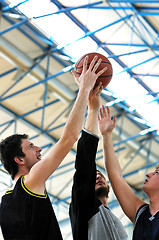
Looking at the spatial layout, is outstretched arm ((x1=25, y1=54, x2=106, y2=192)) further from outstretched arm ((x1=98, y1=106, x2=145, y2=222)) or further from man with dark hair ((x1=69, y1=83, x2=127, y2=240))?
outstretched arm ((x1=98, y1=106, x2=145, y2=222))

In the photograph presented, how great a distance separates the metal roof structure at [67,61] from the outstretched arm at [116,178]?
32.2 ft

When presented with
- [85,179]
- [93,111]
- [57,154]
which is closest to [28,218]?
[57,154]

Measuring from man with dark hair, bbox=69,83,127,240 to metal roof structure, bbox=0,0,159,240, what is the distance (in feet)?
35.1

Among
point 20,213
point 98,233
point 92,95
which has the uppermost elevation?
point 92,95

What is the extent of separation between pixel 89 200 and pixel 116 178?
1.84 ft

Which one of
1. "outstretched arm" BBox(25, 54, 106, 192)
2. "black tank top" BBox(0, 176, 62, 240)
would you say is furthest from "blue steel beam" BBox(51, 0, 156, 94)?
"black tank top" BBox(0, 176, 62, 240)

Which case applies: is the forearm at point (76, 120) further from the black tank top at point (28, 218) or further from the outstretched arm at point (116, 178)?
the outstretched arm at point (116, 178)

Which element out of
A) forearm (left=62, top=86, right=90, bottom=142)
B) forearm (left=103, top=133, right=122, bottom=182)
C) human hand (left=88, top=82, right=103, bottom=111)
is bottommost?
forearm (left=103, top=133, right=122, bottom=182)

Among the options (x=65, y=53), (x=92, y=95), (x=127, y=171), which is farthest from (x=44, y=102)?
(x=92, y=95)

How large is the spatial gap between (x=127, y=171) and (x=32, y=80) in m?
9.52

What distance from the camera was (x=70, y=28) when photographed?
16.3 m

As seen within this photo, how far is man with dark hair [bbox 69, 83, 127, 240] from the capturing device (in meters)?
4.55

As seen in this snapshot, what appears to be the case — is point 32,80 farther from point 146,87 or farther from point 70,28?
point 146,87

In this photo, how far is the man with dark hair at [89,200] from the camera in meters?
4.55
